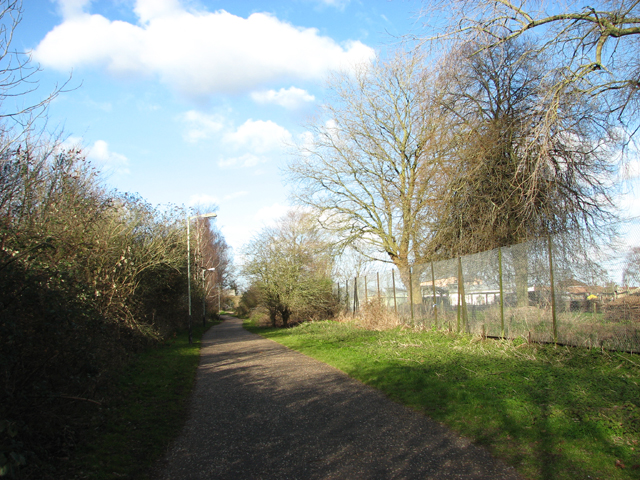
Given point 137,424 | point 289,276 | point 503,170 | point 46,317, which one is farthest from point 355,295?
point 46,317

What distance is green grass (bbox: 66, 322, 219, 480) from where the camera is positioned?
4531 millimetres

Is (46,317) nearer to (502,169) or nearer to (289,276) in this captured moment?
(502,169)

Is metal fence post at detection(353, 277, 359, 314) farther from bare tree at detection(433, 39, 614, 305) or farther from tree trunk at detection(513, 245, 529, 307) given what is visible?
tree trunk at detection(513, 245, 529, 307)

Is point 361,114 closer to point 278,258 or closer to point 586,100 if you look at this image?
point 278,258

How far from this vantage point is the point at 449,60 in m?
8.17

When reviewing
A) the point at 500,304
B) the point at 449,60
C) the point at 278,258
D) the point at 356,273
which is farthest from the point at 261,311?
the point at 449,60

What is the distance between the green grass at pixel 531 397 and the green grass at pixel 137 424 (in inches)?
137

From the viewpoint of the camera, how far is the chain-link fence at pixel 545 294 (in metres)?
7.38

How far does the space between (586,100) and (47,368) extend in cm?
887

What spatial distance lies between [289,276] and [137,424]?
785 inches

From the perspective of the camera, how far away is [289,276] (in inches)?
1029

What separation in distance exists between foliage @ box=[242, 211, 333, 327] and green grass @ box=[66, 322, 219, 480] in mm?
14578

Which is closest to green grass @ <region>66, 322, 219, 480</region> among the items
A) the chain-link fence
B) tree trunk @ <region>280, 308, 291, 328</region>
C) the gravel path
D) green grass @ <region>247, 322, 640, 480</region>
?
the gravel path

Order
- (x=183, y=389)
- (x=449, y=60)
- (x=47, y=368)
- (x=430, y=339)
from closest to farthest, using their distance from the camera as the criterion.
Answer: (x=47, y=368), (x=449, y=60), (x=183, y=389), (x=430, y=339)
